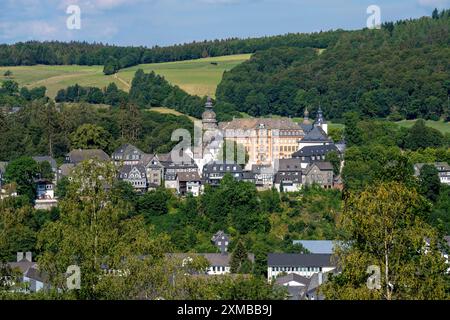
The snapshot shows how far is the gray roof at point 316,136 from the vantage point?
69.6m

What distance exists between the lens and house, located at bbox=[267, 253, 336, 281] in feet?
163

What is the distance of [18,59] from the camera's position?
420 feet

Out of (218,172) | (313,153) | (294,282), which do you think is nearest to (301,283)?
(294,282)

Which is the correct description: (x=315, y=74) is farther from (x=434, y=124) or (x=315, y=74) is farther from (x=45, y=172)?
(x=45, y=172)

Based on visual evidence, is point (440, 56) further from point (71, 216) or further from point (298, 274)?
point (71, 216)

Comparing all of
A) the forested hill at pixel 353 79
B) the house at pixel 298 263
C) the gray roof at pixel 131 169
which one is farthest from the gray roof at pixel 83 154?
the forested hill at pixel 353 79

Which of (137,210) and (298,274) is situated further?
(137,210)

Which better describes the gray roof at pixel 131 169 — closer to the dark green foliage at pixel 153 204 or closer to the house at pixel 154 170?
the house at pixel 154 170

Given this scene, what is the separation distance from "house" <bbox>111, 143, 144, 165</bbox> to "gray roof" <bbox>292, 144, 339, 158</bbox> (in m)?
8.75

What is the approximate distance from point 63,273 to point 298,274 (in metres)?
26.7

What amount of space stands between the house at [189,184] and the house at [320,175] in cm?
554

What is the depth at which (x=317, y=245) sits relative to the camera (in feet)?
176

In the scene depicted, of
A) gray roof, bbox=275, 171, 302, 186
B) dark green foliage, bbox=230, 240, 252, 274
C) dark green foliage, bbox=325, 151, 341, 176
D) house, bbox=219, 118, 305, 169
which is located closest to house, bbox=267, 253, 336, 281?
dark green foliage, bbox=230, 240, 252, 274
